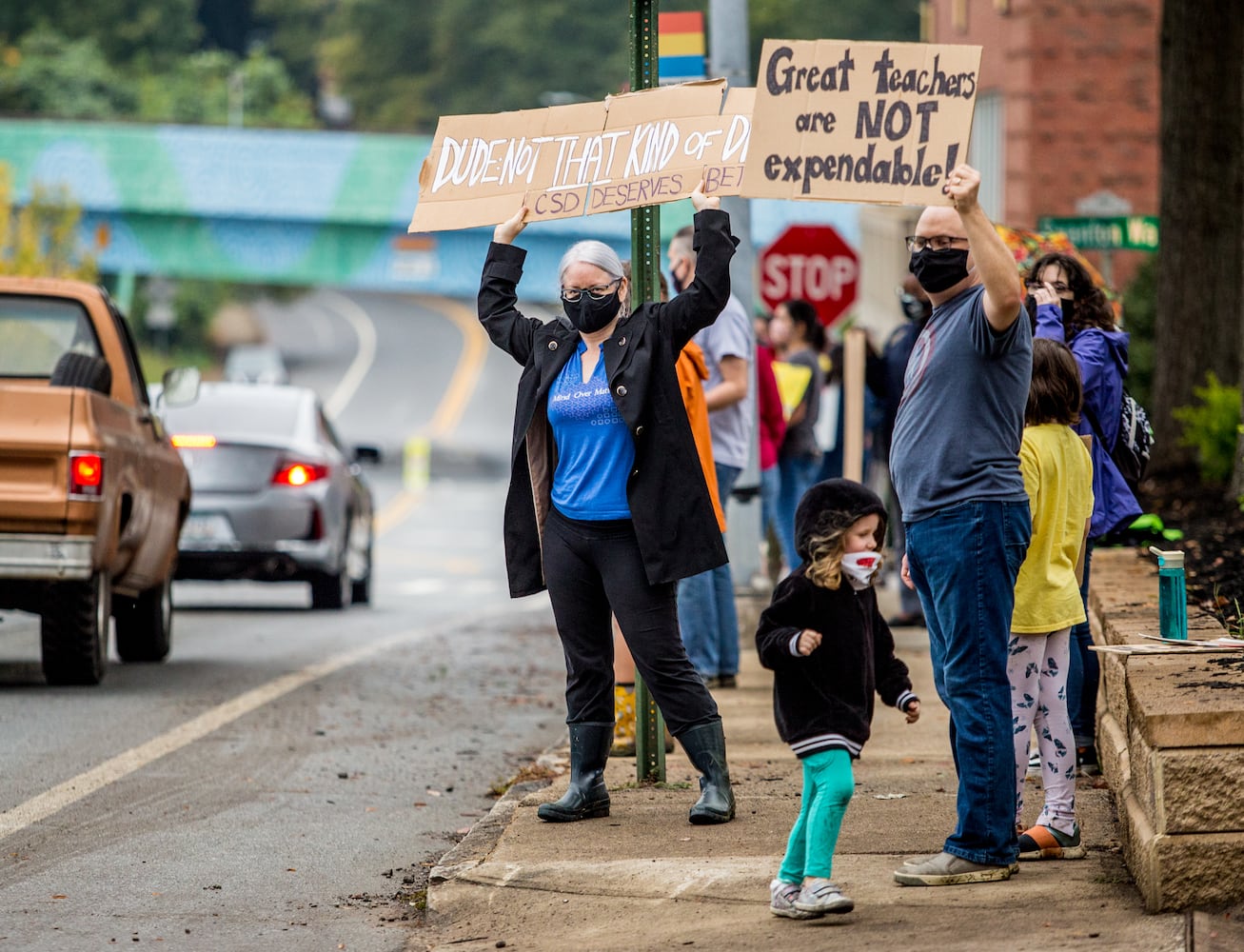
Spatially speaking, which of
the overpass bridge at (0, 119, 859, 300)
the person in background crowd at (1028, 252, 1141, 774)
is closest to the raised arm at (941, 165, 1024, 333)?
the person in background crowd at (1028, 252, 1141, 774)

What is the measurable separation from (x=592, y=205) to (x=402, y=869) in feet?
7.27

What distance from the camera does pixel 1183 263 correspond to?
14898mm

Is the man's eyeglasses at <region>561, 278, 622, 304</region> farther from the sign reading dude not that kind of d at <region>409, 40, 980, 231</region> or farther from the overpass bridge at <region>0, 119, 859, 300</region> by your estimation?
the overpass bridge at <region>0, 119, 859, 300</region>

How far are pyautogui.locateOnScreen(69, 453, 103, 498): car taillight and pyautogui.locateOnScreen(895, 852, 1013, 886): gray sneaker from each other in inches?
222

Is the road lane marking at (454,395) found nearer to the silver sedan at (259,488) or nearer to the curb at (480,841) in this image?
the silver sedan at (259,488)

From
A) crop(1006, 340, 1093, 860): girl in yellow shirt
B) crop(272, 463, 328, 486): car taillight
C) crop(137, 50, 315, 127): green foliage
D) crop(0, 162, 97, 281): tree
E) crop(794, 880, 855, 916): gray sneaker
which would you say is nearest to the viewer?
crop(794, 880, 855, 916): gray sneaker

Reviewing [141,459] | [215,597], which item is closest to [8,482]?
[141,459]

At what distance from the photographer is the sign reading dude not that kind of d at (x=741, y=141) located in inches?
227

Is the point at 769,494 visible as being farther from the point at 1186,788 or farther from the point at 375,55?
the point at 375,55

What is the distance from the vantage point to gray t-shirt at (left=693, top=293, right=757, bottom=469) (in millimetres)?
9055

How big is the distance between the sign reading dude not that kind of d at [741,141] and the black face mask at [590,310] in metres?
0.37

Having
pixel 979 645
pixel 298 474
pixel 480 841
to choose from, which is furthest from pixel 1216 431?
pixel 979 645

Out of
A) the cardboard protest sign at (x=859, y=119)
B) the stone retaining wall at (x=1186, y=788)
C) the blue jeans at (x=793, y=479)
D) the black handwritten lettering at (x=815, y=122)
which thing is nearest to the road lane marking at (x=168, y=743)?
the blue jeans at (x=793, y=479)

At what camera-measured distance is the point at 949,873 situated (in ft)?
17.9
